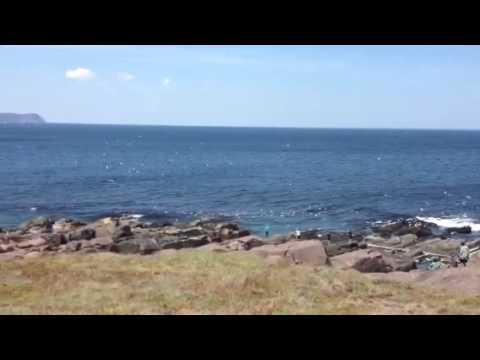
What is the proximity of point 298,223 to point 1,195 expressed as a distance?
113ft

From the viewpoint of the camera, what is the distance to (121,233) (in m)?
34.5

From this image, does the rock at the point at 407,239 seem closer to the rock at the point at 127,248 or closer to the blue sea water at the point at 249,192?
the blue sea water at the point at 249,192

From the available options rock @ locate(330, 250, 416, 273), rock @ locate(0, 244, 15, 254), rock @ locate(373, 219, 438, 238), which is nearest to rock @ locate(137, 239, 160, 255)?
rock @ locate(0, 244, 15, 254)

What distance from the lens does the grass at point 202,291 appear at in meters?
13.2

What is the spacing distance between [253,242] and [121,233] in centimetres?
973

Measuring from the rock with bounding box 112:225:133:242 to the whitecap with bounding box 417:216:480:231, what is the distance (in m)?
26.7

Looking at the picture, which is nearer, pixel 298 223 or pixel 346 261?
pixel 346 261

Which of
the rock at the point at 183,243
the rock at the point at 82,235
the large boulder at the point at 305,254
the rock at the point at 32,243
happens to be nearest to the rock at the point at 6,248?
the rock at the point at 32,243

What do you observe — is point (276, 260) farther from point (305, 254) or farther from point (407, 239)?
point (407, 239)
